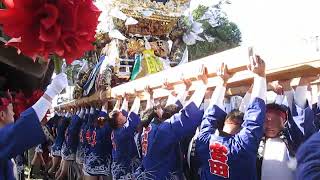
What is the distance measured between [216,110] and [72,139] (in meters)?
3.96

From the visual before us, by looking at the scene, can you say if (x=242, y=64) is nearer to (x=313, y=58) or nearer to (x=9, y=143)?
(x=313, y=58)

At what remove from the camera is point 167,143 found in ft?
10.5

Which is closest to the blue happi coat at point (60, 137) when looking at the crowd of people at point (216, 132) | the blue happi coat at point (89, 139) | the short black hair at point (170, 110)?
the blue happi coat at point (89, 139)

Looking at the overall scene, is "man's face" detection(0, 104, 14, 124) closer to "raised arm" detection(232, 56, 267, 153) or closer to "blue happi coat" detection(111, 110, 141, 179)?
"raised arm" detection(232, 56, 267, 153)

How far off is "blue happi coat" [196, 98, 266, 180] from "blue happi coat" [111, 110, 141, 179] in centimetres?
137

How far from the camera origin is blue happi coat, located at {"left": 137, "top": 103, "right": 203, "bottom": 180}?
2994mm

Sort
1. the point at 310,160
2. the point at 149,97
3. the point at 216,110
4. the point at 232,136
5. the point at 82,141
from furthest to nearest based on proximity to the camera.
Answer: the point at 82,141
the point at 149,97
the point at 216,110
the point at 232,136
the point at 310,160

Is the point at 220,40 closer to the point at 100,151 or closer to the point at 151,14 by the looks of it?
the point at 151,14

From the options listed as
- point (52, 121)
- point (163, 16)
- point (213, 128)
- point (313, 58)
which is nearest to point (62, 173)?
point (52, 121)

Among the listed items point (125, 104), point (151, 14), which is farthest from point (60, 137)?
point (125, 104)

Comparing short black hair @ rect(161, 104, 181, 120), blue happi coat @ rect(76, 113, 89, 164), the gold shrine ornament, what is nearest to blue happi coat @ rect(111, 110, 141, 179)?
short black hair @ rect(161, 104, 181, 120)

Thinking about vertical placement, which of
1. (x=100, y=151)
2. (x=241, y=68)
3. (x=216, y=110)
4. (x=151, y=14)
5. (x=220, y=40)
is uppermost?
(x=220, y=40)

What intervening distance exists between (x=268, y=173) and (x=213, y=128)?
A: 458 mm

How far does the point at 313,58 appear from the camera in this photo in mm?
2262
